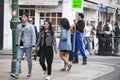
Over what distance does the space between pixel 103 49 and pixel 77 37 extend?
23.0 ft

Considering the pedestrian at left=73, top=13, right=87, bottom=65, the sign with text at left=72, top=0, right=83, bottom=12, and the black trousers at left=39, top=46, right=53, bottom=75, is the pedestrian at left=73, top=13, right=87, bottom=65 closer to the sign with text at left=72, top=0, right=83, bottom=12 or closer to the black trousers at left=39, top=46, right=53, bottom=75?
the sign with text at left=72, top=0, right=83, bottom=12

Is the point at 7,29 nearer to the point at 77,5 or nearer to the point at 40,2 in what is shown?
the point at 40,2

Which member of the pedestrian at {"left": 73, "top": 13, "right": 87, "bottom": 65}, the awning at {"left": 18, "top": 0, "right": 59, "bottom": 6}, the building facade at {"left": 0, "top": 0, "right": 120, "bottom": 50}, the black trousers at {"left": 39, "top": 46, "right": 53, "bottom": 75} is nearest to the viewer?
the black trousers at {"left": 39, "top": 46, "right": 53, "bottom": 75}

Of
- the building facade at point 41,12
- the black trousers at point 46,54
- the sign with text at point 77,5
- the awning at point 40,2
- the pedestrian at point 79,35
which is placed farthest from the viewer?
the building facade at point 41,12

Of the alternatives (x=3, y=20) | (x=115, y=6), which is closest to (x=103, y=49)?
(x=3, y=20)

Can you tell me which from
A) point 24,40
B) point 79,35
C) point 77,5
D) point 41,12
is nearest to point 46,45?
Answer: point 24,40

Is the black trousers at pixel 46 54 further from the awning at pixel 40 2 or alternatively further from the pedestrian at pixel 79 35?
the awning at pixel 40 2

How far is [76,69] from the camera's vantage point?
17.0 m

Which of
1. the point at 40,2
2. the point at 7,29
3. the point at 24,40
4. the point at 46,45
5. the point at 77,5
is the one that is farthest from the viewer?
the point at 7,29

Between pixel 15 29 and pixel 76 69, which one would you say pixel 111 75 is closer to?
pixel 76 69

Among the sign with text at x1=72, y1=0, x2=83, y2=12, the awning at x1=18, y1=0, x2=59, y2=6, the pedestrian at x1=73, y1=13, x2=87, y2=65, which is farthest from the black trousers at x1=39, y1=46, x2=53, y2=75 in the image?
the awning at x1=18, y1=0, x2=59, y2=6

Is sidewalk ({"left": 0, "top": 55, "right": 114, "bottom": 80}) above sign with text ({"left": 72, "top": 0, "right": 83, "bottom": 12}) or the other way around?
the other way around

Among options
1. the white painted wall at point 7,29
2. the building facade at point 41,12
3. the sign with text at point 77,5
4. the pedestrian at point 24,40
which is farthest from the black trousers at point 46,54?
the white painted wall at point 7,29

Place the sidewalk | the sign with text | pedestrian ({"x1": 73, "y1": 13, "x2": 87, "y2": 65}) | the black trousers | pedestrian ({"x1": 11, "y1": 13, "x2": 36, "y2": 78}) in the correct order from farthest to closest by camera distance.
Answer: the sign with text, pedestrian ({"x1": 73, "y1": 13, "x2": 87, "y2": 65}), the sidewalk, the black trousers, pedestrian ({"x1": 11, "y1": 13, "x2": 36, "y2": 78})
